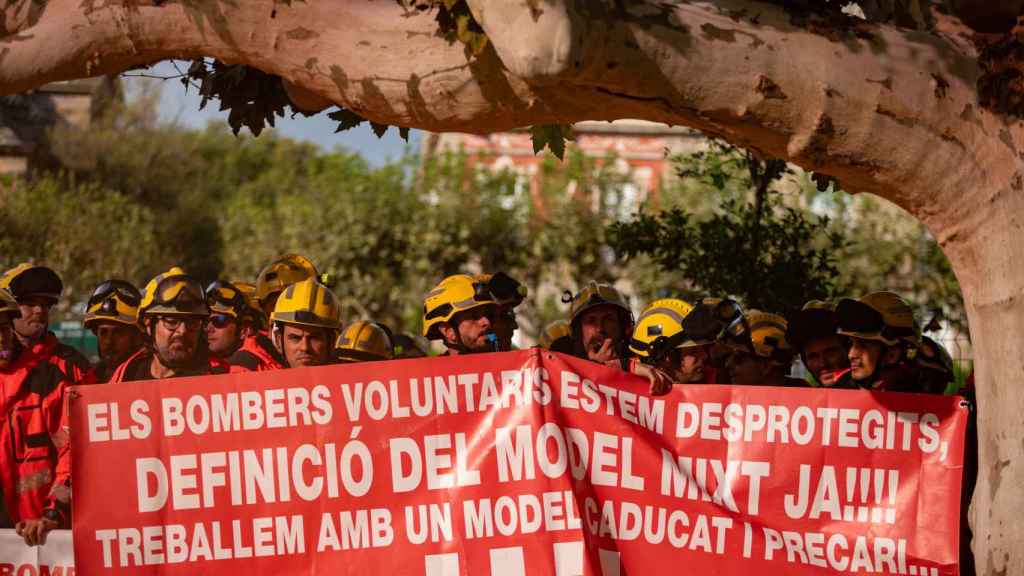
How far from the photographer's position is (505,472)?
22.7 feet

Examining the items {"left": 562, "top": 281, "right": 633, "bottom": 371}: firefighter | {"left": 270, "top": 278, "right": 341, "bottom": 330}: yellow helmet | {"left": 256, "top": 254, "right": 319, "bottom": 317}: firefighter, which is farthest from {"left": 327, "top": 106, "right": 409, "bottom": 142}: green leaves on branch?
{"left": 256, "top": 254, "right": 319, "bottom": 317}: firefighter

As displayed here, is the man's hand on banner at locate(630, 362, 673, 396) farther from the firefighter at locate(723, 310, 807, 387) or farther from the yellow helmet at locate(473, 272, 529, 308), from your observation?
the yellow helmet at locate(473, 272, 529, 308)

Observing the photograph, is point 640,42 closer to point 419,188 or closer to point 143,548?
point 143,548

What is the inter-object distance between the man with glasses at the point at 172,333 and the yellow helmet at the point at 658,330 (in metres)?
2.42

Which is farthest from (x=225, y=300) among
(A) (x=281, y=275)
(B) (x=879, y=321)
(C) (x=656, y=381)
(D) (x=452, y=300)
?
(B) (x=879, y=321)

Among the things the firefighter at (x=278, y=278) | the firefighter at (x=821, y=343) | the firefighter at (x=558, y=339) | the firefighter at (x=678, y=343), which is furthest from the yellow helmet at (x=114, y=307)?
the firefighter at (x=821, y=343)

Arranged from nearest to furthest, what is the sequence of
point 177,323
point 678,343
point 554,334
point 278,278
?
point 678,343 → point 177,323 → point 554,334 → point 278,278

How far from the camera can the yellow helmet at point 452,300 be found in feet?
29.8

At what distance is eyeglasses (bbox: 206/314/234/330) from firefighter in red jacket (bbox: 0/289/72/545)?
1.26m

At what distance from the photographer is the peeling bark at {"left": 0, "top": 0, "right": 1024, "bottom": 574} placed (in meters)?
5.82

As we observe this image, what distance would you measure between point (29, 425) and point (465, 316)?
266cm

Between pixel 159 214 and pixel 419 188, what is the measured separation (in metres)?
9.78

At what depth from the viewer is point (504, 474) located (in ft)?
22.7

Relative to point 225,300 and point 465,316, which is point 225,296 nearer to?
point 225,300
